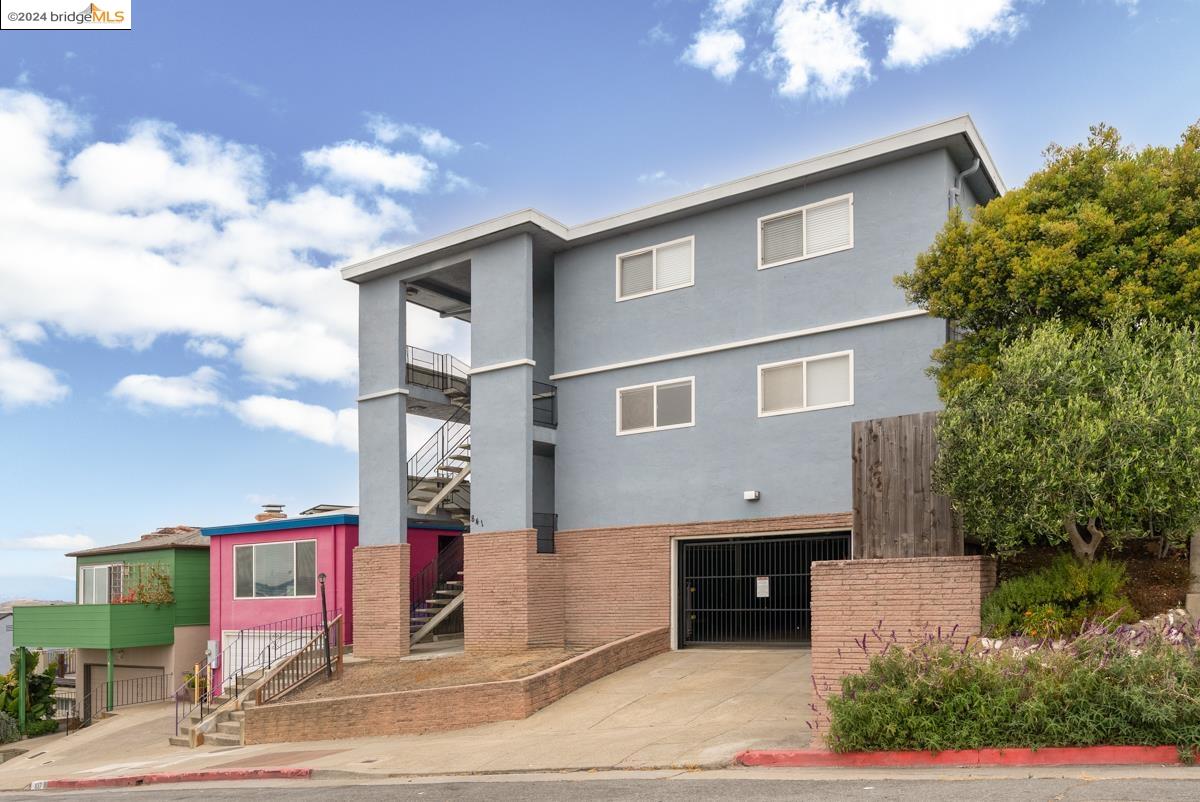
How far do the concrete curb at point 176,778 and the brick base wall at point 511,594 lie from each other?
274 inches

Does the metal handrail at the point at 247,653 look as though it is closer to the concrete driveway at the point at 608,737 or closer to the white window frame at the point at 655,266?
the concrete driveway at the point at 608,737

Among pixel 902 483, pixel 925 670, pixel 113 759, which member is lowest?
pixel 113 759

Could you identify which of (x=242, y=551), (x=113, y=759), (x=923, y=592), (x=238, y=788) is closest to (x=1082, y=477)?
(x=923, y=592)

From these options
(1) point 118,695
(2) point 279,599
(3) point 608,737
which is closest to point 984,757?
(3) point 608,737

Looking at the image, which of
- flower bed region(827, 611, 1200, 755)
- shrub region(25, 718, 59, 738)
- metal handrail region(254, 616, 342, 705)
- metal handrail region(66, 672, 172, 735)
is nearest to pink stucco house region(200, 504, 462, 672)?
metal handrail region(66, 672, 172, 735)

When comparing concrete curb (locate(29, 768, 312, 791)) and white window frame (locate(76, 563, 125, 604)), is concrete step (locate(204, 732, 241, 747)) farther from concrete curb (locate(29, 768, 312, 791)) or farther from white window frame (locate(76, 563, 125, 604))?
white window frame (locate(76, 563, 125, 604))

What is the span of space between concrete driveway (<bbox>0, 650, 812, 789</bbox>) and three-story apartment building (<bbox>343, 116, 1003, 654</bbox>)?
7.19ft

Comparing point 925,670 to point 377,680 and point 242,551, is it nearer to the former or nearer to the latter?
point 377,680

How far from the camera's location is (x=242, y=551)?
28.2 m

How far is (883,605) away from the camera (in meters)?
13.2

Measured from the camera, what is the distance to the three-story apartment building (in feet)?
64.6

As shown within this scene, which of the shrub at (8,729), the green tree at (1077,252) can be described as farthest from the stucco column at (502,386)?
the shrub at (8,729)

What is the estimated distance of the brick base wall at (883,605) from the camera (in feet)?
42.1

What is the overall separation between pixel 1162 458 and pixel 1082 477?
876 millimetres
